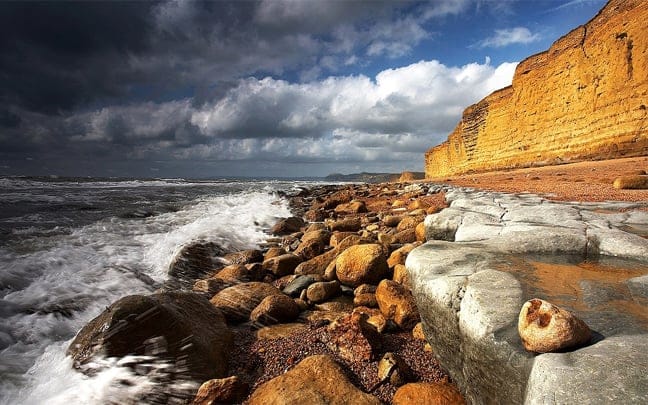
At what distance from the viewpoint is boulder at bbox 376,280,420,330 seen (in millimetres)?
3404

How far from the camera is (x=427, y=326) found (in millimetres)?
2605

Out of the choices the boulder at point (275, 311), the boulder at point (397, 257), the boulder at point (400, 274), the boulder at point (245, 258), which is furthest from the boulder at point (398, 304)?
the boulder at point (245, 258)

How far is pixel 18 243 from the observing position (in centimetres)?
758

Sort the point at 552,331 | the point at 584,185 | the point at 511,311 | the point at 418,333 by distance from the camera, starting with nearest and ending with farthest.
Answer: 1. the point at 552,331
2. the point at 511,311
3. the point at 418,333
4. the point at 584,185

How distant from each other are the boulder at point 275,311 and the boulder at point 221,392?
3.96 feet

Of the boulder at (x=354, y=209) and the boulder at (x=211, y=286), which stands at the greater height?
the boulder at (x=354, y=209)

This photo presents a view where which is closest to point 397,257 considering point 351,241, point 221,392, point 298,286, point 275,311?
point 351,241

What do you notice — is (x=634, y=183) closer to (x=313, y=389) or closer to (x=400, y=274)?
(x=400, y=274)

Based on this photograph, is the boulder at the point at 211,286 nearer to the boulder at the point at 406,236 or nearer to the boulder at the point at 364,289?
the boulder at the point at 364,289

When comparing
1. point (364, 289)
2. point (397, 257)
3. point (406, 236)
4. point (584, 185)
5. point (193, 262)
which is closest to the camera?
point (364, 289)

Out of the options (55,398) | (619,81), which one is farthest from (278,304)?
(619,81)

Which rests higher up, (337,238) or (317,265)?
(337,238)

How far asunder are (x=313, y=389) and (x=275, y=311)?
1.55 meters

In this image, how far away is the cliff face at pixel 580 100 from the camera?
53.0 feet
